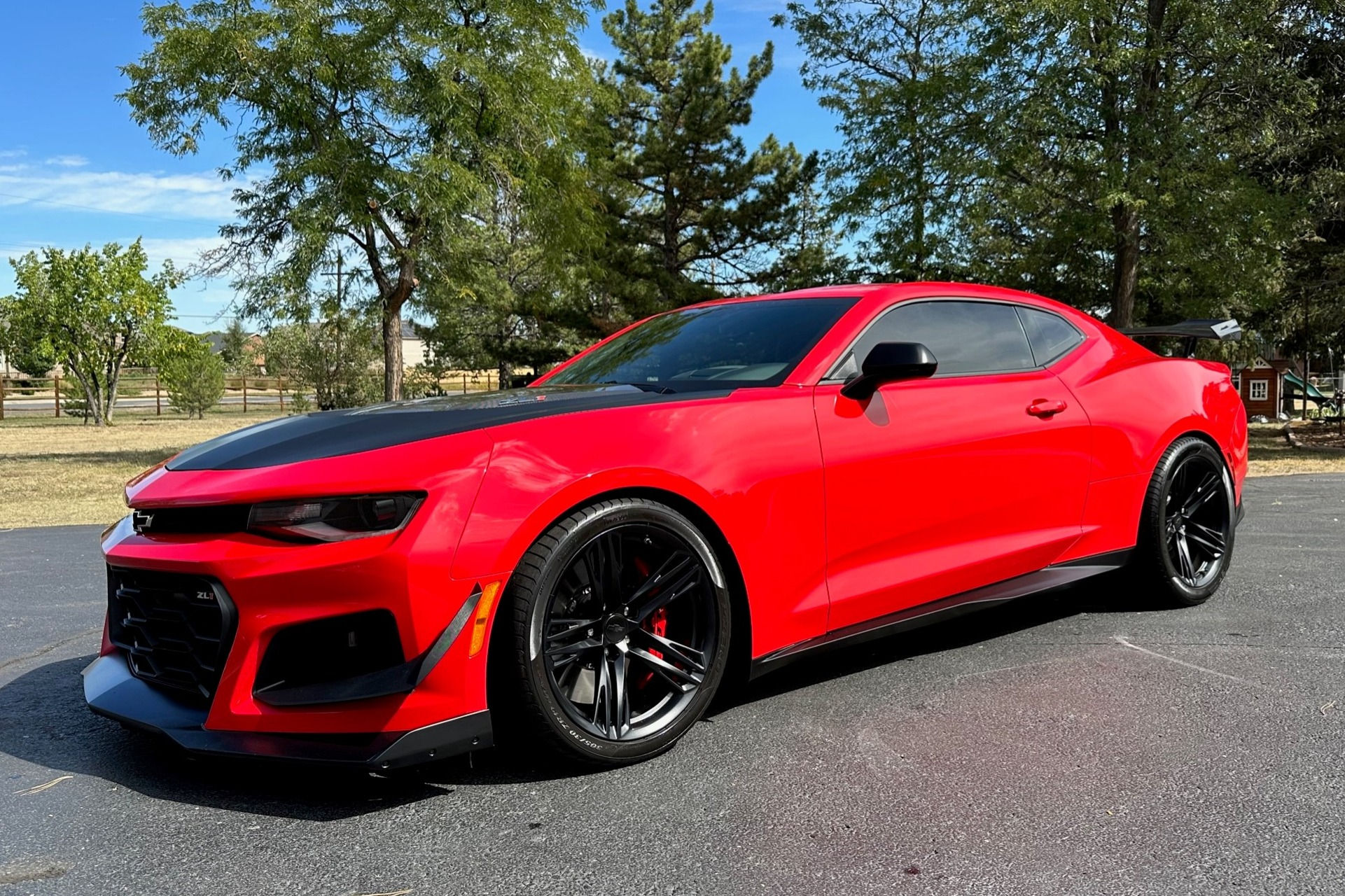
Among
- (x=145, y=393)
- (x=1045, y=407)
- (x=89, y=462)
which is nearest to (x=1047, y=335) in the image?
(x=1045, y=407)

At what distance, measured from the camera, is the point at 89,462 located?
17.7m

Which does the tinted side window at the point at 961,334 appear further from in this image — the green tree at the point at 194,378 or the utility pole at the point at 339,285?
the green tree at the point at 194,378

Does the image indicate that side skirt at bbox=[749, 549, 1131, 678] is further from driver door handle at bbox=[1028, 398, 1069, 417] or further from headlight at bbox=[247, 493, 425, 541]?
headlight at bbox=[247, 493, 425, 541]

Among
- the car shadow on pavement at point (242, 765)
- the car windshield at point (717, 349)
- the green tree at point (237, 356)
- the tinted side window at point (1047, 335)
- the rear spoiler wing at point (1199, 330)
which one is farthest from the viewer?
the green tree at point (237, 356)

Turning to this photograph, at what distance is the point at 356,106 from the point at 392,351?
4068 millimetres

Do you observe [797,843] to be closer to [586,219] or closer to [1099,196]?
[1099,196]

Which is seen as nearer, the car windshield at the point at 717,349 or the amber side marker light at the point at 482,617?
the amber side marker light at the point at 482,617

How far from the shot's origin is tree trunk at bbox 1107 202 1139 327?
16.3 meters

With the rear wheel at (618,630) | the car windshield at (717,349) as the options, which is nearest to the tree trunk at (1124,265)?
the car windshield at (717,349)

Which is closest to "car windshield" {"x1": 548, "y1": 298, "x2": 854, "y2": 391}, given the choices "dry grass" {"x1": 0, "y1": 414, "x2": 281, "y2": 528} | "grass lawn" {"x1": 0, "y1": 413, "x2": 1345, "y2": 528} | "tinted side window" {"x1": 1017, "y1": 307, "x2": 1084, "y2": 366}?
"tinted side window" {"x1": 1017, "y1": 307, "x2": 1084, "y2": 366}

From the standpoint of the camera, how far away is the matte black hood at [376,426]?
9.32 feet

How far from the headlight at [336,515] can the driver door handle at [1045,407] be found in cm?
251

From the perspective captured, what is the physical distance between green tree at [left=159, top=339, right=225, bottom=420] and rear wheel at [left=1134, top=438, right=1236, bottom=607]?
3277cm

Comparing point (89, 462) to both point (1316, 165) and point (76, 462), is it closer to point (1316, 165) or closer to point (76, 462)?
point (76, 462)
